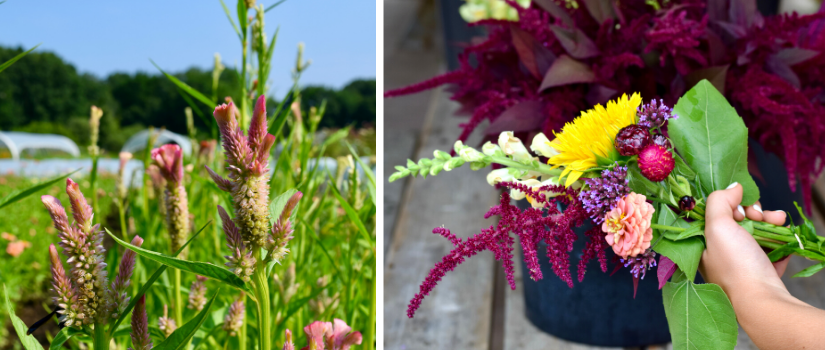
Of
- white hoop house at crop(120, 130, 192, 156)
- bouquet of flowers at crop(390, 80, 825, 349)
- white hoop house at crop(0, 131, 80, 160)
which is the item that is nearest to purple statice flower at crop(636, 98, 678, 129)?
bouquet of flowers at crop(390, 80, 825, 349)

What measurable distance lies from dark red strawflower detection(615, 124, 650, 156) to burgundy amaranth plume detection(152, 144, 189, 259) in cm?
23

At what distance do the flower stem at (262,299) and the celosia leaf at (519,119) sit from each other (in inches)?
10.6


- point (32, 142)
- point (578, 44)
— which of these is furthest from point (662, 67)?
point (32, 142)

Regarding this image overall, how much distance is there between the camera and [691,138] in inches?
12.6

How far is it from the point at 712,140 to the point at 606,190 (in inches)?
3.5

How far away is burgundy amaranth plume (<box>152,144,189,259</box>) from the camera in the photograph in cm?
29

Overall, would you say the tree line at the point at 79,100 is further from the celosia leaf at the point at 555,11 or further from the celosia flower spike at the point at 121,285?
the celosia flower spike at the point at 121,285

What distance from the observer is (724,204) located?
0.94ft

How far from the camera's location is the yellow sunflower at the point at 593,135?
11.3 inches

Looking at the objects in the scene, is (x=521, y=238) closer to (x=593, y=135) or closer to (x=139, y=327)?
(x=593, y=135)

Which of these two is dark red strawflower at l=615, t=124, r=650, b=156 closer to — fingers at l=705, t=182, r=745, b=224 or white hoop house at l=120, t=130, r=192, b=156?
fingers at l=705, t=182, r=745, b=224

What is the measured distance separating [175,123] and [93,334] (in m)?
7.31

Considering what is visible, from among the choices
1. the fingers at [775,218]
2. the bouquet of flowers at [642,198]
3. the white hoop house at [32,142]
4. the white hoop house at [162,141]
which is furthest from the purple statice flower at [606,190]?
the white hoop house at [32,142]

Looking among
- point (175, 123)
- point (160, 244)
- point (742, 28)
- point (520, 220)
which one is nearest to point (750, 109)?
point (742, 28)
